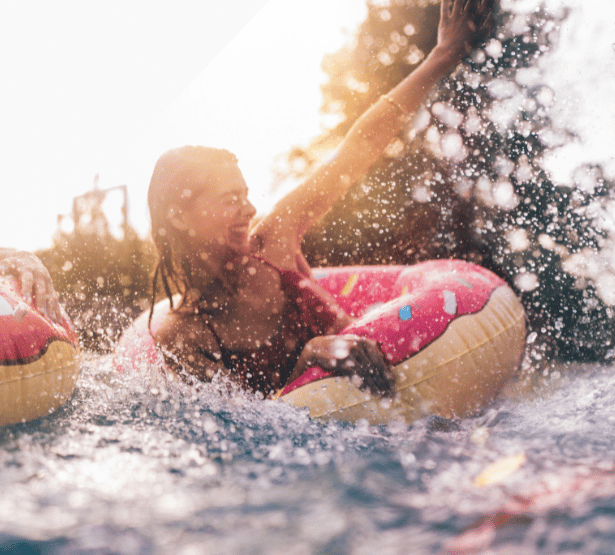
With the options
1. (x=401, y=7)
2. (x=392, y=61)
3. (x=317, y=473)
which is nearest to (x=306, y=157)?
(x=392, y=61)

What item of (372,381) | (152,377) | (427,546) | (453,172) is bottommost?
(427,546)

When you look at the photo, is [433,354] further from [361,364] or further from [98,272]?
[98,272]

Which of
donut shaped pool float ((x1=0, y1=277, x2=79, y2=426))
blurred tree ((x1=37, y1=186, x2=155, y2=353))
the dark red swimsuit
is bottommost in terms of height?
the dark red swimsuit

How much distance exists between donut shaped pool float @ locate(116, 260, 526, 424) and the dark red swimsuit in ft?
0.97

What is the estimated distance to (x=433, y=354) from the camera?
1760 millimetres

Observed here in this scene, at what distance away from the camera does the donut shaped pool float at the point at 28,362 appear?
1.65 meters

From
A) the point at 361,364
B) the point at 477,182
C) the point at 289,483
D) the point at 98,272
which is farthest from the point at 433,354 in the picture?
the point at 98,272

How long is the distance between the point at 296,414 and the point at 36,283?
123cm

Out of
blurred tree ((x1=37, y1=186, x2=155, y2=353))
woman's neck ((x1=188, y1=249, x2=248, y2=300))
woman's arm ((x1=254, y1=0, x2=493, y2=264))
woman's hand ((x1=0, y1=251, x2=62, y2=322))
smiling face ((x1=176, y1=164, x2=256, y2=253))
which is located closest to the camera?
woman's hand ((x1=0, y1=251, x2=62, y2=322))

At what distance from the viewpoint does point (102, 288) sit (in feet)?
20.3

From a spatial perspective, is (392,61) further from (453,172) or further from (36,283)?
(36,283)

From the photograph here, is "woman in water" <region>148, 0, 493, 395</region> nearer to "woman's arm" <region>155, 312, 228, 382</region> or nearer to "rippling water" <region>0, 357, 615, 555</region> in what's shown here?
"woman's arm" <region>155, 312, 228, 382</region>

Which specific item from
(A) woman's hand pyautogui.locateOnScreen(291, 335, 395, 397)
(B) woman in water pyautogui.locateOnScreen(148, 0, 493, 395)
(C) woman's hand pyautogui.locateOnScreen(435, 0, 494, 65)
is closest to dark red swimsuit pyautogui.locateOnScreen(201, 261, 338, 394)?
(B) woman in water pyautogui.locateOnScreen(148, 0, 493, 395)

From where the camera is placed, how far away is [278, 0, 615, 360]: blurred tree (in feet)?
13.4
